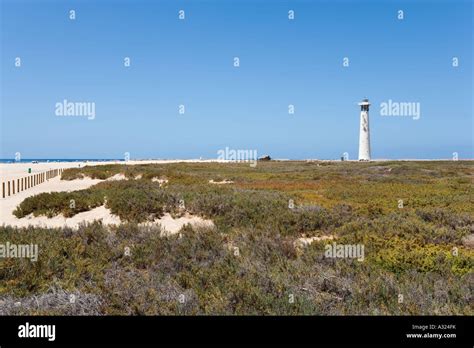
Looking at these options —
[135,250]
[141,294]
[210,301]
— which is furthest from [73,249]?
[210,301]

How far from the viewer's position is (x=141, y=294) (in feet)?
19.7

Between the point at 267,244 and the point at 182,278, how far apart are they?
2.95 meters

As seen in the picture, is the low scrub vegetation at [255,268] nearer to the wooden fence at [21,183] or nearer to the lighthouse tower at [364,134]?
the wooden fence at [21,183]

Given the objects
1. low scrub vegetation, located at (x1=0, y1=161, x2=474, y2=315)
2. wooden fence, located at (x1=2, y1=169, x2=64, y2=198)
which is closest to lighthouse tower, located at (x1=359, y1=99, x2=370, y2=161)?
wooden fence, located at (x1=2, y1=169, x2=64, y2=198)
